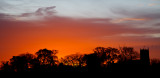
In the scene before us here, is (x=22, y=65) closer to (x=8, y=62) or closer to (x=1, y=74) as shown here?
(x=8, y=62)

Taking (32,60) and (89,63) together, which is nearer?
(89,63)

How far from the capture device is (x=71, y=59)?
101 m

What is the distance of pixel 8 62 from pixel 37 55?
33.4 ft

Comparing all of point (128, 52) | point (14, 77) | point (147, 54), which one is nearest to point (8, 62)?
point (128, 52)

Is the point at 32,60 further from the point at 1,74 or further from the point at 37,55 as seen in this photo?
the point at 1,74

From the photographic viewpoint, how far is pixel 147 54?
94750 mm

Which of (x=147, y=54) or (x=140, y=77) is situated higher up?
(x=147, y=54)

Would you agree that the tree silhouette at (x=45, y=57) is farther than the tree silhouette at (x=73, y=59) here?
No

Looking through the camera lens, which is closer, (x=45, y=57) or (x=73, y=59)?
(x=45, y=57)

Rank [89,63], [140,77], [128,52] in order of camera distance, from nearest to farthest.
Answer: [89,63], [140,77], [128,52]

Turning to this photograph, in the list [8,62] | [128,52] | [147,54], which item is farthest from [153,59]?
[8,62]

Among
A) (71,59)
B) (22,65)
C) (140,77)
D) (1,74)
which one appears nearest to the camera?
(1,74)

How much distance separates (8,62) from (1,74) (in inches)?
2198

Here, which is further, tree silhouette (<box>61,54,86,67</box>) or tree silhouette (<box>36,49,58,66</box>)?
tree silhouette (<box>61,54,86,67</box>)
